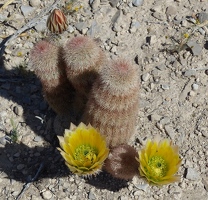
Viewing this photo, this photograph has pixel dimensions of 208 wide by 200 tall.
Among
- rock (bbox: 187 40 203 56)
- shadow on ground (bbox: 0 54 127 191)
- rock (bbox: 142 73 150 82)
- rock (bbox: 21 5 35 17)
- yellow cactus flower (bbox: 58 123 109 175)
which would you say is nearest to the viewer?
yellow cactus flower (bbox: 58 123 109 175)

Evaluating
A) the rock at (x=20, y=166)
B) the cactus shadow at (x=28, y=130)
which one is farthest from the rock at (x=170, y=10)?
the rock at (x=20, y=166)

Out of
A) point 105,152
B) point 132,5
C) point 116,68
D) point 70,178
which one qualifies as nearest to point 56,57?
point 116,68

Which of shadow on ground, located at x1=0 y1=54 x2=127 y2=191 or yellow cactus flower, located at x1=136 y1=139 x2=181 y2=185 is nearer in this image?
yellow cactus flower, located at x1=136 y1=139 x2=181 y2=185

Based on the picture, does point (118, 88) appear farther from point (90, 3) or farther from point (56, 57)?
point (90, 3)

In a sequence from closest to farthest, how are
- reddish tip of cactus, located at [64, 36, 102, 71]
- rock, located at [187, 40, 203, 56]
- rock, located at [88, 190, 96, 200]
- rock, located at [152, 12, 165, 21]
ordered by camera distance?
reddish tip of cactus, located at [64, 36, 102, 71] → rock, located at [88, 190, 96, 200] → rock, located at [187, 40, 203, 56] → rock, located at [152, 12, 165, 21]

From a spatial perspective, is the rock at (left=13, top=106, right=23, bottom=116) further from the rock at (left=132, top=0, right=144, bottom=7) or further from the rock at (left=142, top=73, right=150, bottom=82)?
the rock at (left=132, top=0, right=144, bottom=7)

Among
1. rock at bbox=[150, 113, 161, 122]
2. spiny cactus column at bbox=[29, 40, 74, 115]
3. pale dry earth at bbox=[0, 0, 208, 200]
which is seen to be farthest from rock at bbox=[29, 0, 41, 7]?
rock at bbox=[150, 113, 161, 122]
